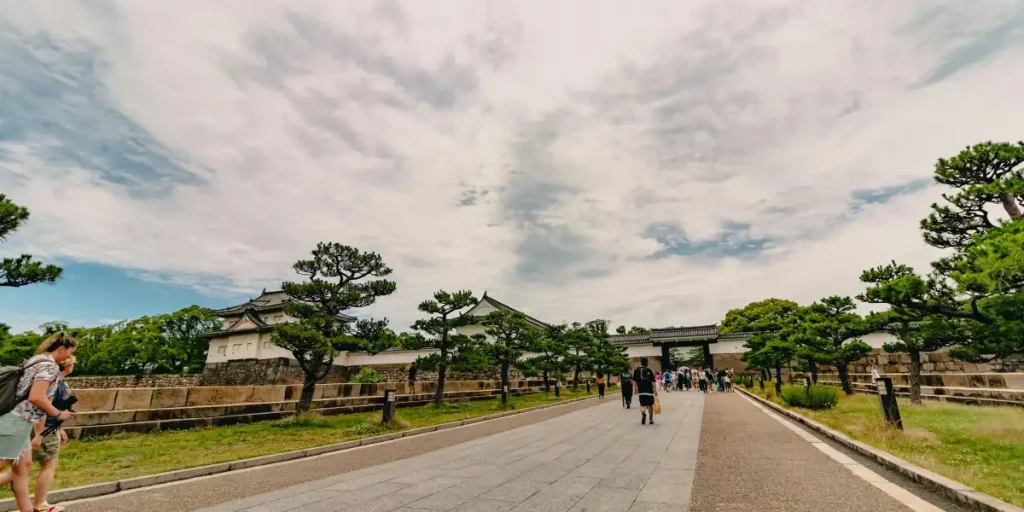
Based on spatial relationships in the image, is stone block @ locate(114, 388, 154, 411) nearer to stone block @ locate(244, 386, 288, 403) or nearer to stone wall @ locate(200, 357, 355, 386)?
stone block @ locate(244, 386, 288, 403)

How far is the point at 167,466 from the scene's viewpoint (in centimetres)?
691

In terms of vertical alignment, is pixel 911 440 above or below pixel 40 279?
below

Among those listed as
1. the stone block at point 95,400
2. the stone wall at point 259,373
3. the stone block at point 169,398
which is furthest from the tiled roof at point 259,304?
the stone block at point 95,400

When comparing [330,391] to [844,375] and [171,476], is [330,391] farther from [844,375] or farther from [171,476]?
[844,375]

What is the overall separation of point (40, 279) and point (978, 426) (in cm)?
2447

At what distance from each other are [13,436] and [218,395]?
11.0 metres

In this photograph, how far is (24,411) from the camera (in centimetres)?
382

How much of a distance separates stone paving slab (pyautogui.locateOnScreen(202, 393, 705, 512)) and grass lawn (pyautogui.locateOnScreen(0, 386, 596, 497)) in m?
3.06

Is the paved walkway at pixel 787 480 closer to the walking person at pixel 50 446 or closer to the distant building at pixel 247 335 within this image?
the walking person at pixel 50 446

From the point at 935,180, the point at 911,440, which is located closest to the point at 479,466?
the point at 911,440

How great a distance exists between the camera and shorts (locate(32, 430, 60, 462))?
13.6 feet

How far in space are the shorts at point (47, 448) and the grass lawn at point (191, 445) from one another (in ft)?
5.69

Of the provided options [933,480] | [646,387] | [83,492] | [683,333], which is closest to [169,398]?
[83,492]

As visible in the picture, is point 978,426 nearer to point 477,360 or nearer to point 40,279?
point 477,360
